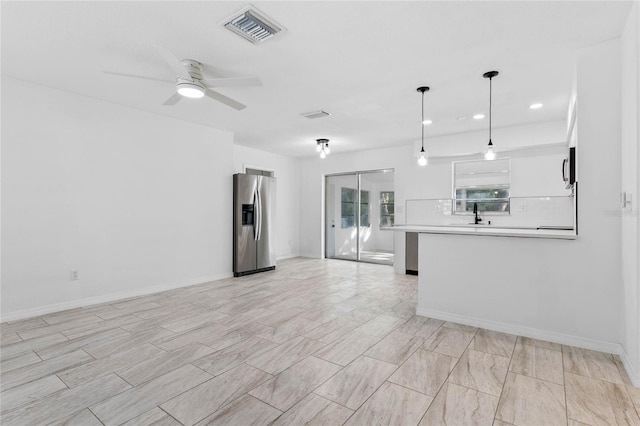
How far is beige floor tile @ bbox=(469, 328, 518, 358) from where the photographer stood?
2637 mm

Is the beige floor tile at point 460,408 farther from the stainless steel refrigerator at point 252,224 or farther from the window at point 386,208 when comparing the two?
the window at point 386,208

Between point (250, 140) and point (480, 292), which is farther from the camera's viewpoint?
point (250, 140)

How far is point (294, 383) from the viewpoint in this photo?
2119 mm

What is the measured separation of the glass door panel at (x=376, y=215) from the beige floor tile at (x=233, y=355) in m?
4.78

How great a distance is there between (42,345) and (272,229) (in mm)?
3928

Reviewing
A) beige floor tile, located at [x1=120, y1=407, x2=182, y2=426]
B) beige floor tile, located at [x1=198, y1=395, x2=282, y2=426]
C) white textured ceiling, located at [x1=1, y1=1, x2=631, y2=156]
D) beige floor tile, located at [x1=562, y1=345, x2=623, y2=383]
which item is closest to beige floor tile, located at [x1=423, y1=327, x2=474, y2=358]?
beige floor tile, located at [x1=562, y1=345, x2=623, y2=383]

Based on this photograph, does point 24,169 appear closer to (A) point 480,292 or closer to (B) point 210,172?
(B) point 210,172

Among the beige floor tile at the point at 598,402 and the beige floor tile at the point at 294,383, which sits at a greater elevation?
the beige floor tile at the point at 294,383

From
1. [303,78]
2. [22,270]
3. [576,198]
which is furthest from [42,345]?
[576,198]

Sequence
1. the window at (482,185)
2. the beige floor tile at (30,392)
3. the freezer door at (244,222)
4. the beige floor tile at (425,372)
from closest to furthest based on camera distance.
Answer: the beige floor tile at (30,392) → the beige floor tile at (425,372) → the window at (482,185) → the freezer door at (244,222)

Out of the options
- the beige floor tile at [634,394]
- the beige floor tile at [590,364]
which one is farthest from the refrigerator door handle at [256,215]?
the beige floor tile at [634,394]

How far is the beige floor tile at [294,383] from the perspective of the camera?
1935 millimetres

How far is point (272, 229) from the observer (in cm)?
626

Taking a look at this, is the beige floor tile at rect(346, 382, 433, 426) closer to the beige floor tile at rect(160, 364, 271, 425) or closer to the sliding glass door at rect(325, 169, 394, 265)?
the beige floor tile at rect(160, 364, 271, 425)
